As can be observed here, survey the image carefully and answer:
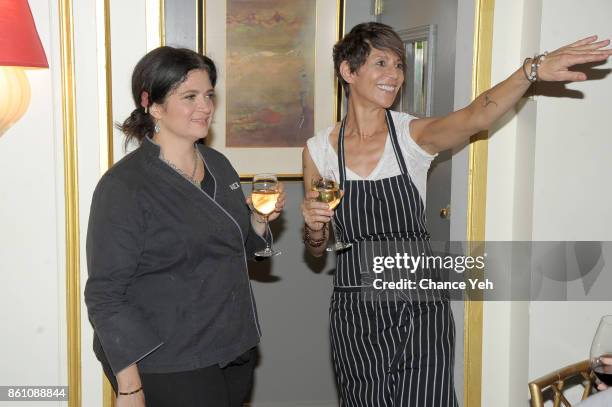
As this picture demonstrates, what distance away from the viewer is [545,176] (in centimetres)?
262

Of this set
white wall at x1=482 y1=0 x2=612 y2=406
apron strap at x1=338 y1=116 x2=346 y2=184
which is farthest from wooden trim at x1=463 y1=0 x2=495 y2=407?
apron strap at x1=338 y1=116 x2=346 y2=184

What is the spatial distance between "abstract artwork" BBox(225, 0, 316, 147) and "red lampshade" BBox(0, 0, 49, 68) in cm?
145

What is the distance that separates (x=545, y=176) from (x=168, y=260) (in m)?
1.36

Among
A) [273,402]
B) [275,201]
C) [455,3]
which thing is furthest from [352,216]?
[273,402]

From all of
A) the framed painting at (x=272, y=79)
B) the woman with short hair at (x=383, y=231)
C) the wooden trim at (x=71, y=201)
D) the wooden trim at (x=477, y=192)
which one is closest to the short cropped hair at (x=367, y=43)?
the woman with short hair at (x=383, y=231)

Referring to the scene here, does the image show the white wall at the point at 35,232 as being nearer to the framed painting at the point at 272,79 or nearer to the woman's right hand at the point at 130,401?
the woman's right hand at the point at 130,401

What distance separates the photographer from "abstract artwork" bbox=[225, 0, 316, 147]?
12.0 ft

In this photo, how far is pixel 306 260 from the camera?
3.88m

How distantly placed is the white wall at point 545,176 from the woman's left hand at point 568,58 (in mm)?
563

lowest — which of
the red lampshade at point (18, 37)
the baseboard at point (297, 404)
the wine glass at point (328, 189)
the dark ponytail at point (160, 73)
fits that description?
the baseboard at point (297, 404)

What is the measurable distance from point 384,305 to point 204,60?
877 mm

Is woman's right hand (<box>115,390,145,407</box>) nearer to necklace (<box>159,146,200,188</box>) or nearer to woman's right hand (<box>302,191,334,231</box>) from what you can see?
necklace (<box>159,146,200,188</box>)

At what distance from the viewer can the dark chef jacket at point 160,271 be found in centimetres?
189

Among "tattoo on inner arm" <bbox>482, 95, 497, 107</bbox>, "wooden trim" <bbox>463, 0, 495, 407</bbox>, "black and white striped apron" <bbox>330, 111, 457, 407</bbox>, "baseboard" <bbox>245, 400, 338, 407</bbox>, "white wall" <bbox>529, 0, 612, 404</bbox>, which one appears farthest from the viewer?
"baseboard" <bbox>245, 400, 338, 407</bbox>
